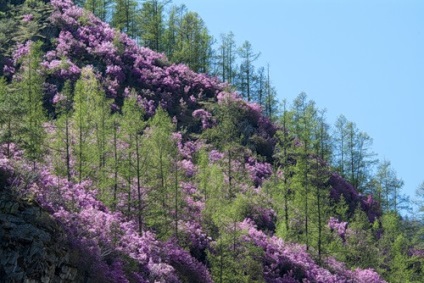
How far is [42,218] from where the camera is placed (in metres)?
29.4

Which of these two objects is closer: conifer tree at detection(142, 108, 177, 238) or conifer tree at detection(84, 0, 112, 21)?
conifer tree at detection(142, 108, 177, 238)

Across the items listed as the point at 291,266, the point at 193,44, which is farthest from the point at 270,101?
the point at 291,266

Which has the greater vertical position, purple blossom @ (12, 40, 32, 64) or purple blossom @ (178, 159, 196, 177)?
purple blossom @ (12, 40, 32, 64)

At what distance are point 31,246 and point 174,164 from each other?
17966 mm

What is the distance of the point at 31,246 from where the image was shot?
2741 cm

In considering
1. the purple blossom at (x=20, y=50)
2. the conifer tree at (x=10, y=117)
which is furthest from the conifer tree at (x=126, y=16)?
the conifer tree at (x=10, y=117)

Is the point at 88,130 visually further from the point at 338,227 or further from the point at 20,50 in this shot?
the point at 20,50

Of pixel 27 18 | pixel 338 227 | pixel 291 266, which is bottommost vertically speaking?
pixel 291 266

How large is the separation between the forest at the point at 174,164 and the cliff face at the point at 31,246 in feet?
3.33

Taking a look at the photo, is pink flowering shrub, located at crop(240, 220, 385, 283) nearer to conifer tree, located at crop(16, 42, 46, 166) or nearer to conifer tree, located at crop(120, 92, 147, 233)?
conifer tree, located at crop(120, 92, 147, 233)

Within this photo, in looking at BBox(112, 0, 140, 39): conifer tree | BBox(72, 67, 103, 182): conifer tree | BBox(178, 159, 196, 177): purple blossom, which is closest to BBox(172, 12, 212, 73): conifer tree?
BBox(112, 0, 140, 39): conifer tree

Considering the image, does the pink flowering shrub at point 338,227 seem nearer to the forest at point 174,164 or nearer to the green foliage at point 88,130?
the forest at point 174,164

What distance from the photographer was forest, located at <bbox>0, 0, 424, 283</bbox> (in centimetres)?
3669

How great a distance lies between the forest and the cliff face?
3.33 ft
